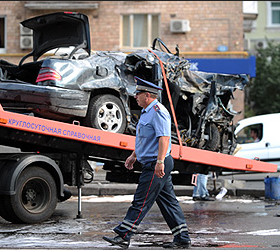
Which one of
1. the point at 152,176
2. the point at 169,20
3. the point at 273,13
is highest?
the point at 273,13

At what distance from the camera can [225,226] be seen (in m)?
8.34

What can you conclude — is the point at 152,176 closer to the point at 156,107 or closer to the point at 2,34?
the point at 156,107

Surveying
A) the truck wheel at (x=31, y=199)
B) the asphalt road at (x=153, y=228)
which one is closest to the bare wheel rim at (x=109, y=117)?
the truck wheel at (x=31, y=199)

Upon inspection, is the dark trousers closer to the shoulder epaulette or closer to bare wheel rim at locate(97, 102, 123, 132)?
the shoulder epaulette

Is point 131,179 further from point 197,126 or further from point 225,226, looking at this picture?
point 225,226

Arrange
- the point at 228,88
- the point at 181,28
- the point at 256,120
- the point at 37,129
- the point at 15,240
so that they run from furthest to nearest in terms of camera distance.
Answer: the point at 181,28, the point at 256,120, the point at 228,88, the point at 37,129, the point at 15,240

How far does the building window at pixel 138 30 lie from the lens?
2725 centimetres

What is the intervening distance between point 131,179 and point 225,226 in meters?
2.17

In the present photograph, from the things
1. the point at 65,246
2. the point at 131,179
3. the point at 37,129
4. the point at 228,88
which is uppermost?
the point at 228,88

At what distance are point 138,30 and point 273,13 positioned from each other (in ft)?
56.3

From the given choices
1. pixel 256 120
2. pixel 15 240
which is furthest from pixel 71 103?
pixel 256 120

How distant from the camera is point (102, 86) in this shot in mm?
9117

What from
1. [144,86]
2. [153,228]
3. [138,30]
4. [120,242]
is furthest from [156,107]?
[138,30]

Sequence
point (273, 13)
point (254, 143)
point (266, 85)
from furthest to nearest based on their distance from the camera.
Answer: point (273, 13), point (266, 85), point (254, 143)
